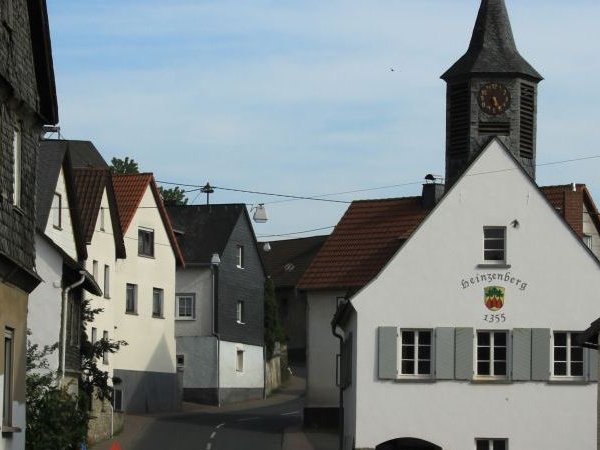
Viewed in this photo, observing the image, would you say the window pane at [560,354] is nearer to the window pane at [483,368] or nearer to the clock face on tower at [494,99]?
the window pane at [483,368]

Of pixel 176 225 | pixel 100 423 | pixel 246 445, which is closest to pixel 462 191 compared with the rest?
pixel 246 445

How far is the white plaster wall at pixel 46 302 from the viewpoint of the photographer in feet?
123

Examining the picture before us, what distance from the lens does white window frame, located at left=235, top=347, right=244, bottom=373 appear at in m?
66.1

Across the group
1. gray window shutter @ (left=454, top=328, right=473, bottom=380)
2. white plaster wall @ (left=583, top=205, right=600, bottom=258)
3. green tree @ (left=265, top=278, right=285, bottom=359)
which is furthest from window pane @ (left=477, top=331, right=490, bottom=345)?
green tree @ (left=265, top=278, right=285, bottom=359)

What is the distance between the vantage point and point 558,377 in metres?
40.3

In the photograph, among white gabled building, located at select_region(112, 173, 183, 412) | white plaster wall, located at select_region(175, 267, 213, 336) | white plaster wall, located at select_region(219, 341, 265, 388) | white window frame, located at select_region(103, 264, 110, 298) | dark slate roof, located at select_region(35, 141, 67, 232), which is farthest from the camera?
white plaster wall, located at select_region(175, 267, 213, 336)

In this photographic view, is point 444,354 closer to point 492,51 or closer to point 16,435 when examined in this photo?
point 492,51

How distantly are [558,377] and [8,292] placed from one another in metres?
22.0

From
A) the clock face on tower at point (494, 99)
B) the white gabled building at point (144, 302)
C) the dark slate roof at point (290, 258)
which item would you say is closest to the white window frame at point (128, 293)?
the white gabled building at point (144, 302)

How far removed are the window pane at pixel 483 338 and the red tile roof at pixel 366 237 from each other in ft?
29.5

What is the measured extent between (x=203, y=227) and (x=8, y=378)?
4596cm

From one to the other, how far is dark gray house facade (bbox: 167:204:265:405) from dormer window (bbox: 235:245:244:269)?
0.14ft

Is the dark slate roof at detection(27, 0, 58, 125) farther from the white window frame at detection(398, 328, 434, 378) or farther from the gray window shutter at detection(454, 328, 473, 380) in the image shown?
the gray window shutter at detection(454, 328, 473, 380)

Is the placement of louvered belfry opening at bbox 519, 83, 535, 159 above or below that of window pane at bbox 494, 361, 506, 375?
above
